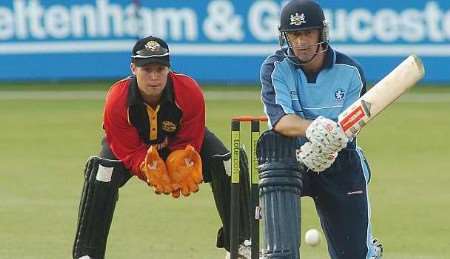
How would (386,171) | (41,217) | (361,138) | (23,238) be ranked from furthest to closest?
1. (361,138)
2. (386,171)
3. (41,217)
4. (23,238)

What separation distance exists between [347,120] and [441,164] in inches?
280

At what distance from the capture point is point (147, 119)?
9.15 meters

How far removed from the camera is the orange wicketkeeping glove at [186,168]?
917 centimetres

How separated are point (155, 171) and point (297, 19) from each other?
179 centimetres

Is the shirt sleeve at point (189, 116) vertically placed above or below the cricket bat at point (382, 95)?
below

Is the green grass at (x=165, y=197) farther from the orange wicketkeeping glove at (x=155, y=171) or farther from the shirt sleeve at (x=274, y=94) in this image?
the shirt sleeve at (x=274, y=94)

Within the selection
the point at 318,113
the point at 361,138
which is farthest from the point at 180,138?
the point at 361,138

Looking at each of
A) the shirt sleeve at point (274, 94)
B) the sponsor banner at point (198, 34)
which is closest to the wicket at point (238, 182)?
the shirt sleeve at point (274, 94)

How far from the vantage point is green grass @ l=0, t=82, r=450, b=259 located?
1060 centimetres

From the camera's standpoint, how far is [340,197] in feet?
26.5

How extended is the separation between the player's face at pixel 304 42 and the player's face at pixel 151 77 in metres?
1.27

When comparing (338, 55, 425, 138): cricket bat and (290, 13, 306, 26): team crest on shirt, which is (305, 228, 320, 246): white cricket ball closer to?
(338, 55, 425, 138): cricket bat

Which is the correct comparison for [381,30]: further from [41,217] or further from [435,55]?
[41,217]

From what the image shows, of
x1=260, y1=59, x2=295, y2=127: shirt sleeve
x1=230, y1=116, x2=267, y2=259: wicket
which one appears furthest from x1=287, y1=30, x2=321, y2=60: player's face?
x1=230, y1=116, x2=267, y2=259: wicket
